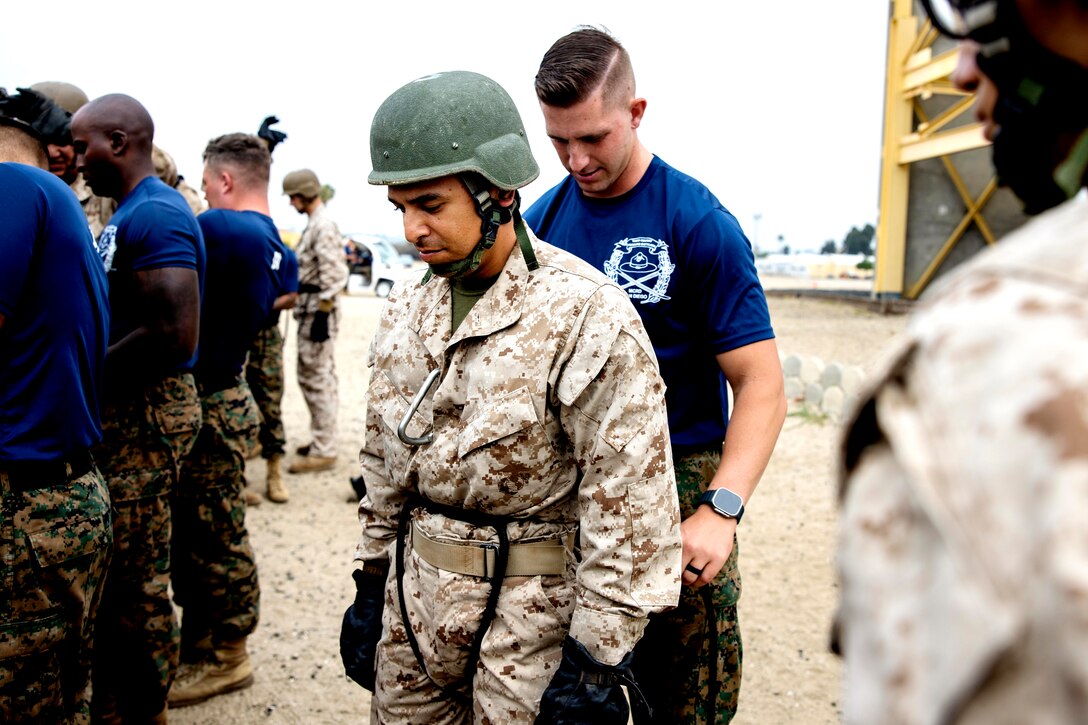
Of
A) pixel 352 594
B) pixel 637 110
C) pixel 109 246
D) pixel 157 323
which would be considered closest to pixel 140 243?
pixel 109 246

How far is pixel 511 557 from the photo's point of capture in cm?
221

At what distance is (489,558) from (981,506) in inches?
64.1

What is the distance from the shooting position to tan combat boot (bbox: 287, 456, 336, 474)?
7684 mm

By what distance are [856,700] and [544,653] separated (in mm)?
1525

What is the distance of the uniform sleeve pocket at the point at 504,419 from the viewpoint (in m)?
2.11

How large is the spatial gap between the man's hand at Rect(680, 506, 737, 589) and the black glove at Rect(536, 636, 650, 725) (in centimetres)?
38

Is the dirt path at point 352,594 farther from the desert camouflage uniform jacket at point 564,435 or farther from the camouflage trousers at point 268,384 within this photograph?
the desert camouflage uniform jacket at point 564,435

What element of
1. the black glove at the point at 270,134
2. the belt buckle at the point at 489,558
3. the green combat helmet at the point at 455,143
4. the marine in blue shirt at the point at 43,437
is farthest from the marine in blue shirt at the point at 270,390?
the belt buckle at the point at 489,558

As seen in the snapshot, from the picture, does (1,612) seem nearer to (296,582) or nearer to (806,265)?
(296,582)

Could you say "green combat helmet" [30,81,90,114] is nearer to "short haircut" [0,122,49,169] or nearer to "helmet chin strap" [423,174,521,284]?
"short haircut" [0,122,49,169]

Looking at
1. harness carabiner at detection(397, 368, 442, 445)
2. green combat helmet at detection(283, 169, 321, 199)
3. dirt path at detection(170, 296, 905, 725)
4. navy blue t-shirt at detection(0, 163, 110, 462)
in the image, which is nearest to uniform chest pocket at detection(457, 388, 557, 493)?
harness carabiner at detection(397, 368, 442, 445)

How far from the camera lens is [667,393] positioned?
2.71m

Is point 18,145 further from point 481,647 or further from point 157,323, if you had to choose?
point 481,647

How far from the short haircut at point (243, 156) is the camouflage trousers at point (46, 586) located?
9.34 ft
